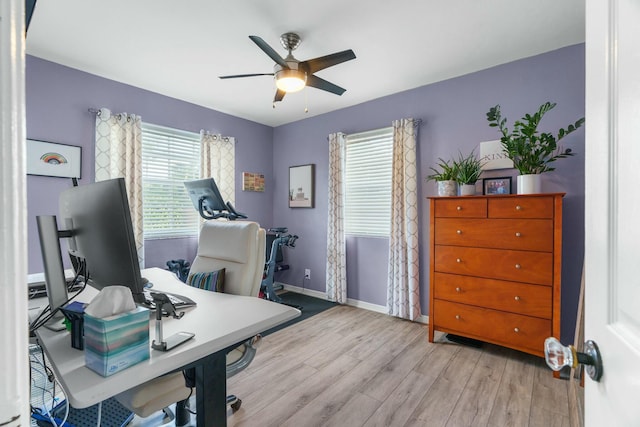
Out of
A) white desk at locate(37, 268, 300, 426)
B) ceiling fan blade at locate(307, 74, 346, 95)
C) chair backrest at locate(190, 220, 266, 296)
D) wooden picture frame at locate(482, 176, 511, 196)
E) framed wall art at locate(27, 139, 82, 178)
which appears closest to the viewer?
white desk at locate(37, 268, 300, 426)

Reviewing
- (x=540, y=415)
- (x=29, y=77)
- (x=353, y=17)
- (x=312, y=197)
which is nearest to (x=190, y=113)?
(x=29, y=77)

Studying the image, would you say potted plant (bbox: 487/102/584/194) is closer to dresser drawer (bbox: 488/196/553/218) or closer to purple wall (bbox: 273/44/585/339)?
dresser drawer (bbox: 488/196/553/218)

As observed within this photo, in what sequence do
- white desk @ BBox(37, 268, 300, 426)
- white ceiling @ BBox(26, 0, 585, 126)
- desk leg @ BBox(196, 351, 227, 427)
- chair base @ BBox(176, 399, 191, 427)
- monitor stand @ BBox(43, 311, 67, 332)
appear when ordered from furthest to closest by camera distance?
white ceiling @ BBox(26, 0, 585, 126) → chair base @ BBox(176, 399, 191, 427) → monitor stand @ BBox(43, 311, 67, 332) → desk leg @ BBox(196, 351, 227, 427) → white desk @ BBox(37, 268, 300, 426)

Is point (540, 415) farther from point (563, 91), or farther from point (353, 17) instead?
point (353, 17)

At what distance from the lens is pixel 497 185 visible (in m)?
2.66

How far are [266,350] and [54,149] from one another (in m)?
2.59

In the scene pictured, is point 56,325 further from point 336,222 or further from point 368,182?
point 368,182

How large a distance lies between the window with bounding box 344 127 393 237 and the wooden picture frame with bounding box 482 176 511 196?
1025 millimetres

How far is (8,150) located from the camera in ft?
0.95

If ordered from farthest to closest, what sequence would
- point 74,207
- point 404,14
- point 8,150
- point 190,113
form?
point 190,113 → point 404,14 → point 74,207 → point 8,150

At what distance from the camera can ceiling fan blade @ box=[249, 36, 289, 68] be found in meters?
1.83

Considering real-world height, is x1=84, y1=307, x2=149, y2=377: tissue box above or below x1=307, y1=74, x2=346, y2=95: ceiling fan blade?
below

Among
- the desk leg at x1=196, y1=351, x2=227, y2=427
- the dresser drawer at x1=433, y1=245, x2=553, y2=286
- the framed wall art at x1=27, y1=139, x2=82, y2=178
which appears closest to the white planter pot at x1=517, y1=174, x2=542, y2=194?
the dresser drawer at x1=433, y1=245, x2=553, y2=286

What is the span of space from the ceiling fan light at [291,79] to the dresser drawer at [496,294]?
1995 mm
